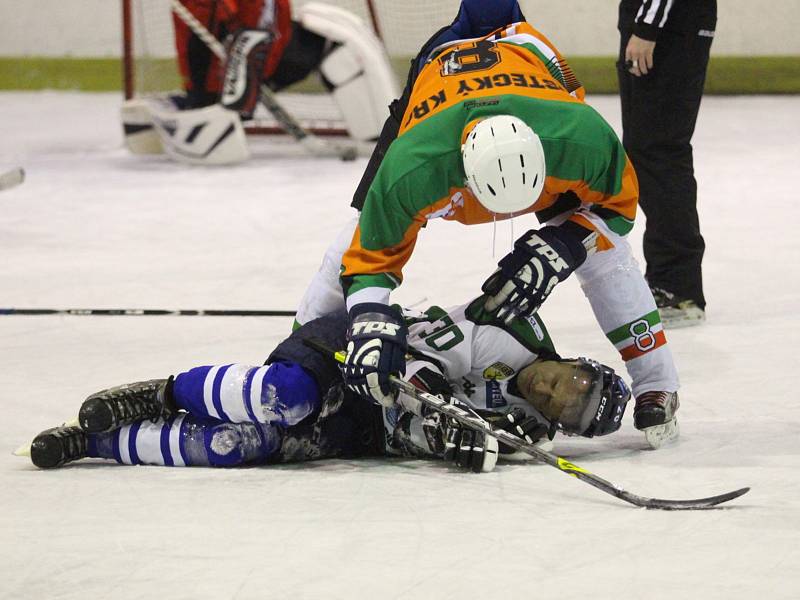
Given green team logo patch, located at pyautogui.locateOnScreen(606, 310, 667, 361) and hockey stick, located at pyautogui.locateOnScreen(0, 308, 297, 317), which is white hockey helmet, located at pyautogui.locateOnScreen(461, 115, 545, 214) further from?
hockey stick, located at pyautogui.locateOnScreen(0, 308, 297, 317)

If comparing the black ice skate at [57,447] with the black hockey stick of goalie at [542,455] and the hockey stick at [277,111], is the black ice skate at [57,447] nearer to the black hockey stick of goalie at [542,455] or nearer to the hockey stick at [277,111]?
the black hockey stick of goalie at [542,455]

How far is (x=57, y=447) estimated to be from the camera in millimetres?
2400

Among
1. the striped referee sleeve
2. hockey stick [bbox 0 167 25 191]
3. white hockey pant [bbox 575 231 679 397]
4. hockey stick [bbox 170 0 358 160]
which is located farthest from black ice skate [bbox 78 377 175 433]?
hockey stick [bbox 170 0 358 160]

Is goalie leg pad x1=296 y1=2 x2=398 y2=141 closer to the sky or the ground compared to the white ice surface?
closer to the sky

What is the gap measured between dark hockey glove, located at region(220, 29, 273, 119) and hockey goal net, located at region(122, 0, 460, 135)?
740mm

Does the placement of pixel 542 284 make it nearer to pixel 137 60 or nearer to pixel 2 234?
pixel 2 234

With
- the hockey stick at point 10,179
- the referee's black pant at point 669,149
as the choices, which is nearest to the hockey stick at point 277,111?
the hockey stick at point 10,179

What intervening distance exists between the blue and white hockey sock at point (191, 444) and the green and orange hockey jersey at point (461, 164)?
31cm

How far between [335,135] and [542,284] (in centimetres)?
456

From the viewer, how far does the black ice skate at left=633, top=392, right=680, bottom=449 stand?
2502 mm

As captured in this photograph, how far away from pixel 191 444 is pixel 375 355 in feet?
1.31

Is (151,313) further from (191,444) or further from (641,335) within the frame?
(641,335)

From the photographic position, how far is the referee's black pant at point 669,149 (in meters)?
3.47

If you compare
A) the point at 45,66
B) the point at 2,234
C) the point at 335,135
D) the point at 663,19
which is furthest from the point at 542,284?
the point at 45,66
